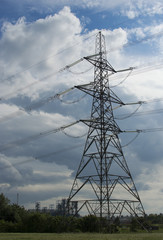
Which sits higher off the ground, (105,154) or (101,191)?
(105,154)

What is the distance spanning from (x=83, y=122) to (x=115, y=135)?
508 centimetres

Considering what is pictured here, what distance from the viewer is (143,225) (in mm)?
42188

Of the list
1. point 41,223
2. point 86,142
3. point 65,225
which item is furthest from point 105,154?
point 41,223

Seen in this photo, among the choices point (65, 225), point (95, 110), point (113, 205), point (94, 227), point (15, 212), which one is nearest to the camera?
point (113, 205)

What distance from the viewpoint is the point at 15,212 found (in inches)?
3415


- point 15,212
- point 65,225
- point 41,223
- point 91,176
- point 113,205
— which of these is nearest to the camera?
point 113,205

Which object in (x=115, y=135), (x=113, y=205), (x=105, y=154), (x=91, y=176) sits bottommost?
(x=113, y=205)

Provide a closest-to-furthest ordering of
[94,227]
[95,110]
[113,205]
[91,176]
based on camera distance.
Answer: [113,205] < [91,176] < [95,110] < [94,227]

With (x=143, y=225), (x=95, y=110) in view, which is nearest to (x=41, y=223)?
(x=143, y=225)

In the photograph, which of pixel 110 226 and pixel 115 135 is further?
pixel 115 135

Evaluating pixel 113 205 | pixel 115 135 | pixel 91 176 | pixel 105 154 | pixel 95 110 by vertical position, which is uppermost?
pixel 95 110

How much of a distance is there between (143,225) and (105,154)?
37.2 ft

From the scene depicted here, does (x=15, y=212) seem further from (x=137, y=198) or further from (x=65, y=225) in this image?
(x=137, y=198)

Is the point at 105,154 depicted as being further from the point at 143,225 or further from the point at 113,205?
the point at 143,225
